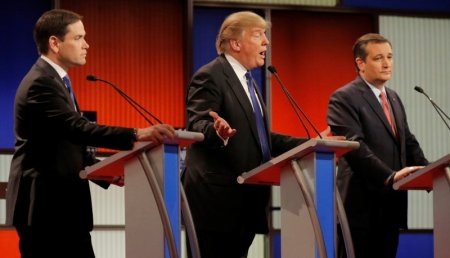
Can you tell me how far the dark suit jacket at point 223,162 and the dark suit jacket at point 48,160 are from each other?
2.01 ft

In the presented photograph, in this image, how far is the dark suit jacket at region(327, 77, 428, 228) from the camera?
481 centimetres

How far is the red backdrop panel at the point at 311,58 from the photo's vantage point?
7164 millimetres

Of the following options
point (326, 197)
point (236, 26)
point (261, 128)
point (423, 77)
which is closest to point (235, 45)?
point (236, 26)

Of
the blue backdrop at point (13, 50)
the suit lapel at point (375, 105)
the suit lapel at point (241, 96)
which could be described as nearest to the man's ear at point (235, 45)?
the suit lapel at point (241, 96)

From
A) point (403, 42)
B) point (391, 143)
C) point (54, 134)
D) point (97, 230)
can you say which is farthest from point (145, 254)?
point (403, 42)

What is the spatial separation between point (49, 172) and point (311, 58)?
385 centimetres

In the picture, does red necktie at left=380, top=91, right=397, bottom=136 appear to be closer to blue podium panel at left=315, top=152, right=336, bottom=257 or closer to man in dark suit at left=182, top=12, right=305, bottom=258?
man in dark suit at left=182, top=12, right=305, bottom=258

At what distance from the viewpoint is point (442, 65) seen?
24.5 feet

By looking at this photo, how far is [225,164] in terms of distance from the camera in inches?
168

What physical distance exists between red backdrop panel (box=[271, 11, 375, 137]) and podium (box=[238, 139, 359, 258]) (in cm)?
321

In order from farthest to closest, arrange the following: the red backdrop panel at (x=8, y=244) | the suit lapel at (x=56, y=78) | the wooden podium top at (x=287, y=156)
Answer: the red backdrop panel at (x=8, y=244)
the suit lapel at (x=56, y=78)
the wooden podium top at (x=287, y=156)

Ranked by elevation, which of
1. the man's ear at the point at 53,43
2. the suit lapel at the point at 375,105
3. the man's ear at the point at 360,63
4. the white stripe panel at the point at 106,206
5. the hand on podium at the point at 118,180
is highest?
the man's ear at the point at 53,43

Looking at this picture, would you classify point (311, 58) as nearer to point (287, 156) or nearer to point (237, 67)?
point (237, 67)

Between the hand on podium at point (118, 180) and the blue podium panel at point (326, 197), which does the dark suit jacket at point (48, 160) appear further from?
the blue podium panel at point (326, 197)
